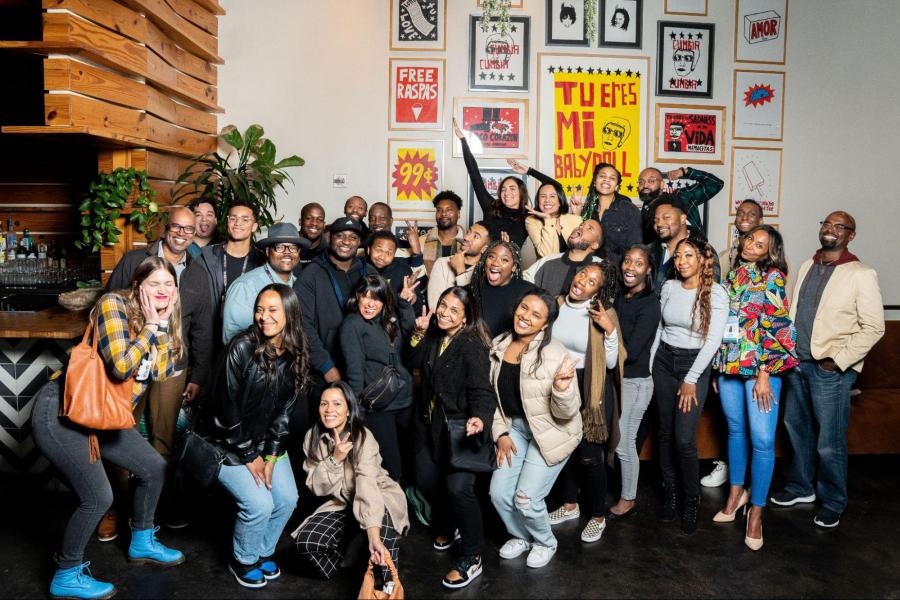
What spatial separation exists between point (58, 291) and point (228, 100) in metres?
2.38

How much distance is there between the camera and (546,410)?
3797 millimetres

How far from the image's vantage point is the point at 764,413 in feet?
14.0

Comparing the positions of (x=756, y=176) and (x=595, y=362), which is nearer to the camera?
(x=595, y=362)

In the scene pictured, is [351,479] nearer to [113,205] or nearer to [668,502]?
[668,502]

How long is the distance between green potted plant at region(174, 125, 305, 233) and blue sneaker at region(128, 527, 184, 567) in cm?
278

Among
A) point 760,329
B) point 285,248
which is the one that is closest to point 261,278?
point 285,248

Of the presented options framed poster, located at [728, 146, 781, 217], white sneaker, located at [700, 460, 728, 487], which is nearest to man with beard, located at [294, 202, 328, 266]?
white sneaker, located at [700, 460, 728, 487]

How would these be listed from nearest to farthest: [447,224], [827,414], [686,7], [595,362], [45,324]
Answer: [595,362], [45,324], [827,414], [447,224], [686,7]

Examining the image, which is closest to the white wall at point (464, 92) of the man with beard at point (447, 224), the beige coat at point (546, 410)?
the man with beard at point (447, 224)

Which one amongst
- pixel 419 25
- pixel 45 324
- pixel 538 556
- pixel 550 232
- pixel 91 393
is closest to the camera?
pixel 91 393

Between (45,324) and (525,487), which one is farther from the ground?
(45,324)

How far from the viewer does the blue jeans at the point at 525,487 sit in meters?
3.81

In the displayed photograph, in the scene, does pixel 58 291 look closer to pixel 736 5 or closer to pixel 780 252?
pixel 780 252

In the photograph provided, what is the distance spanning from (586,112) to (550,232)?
244 centimetres
